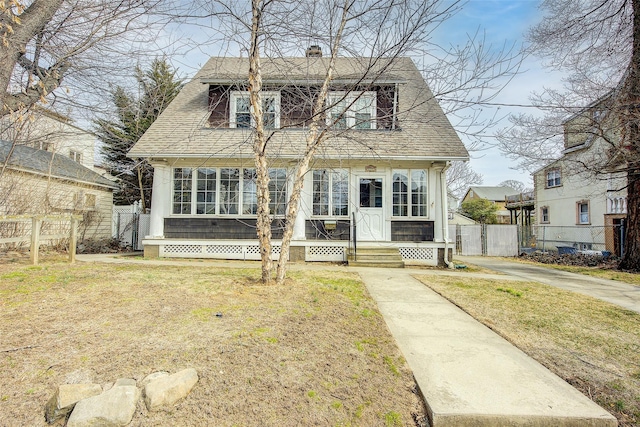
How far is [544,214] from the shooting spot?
2248 cm

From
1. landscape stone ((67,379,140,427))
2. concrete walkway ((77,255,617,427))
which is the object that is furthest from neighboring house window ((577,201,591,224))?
landscape stone ((67,379,140,427))

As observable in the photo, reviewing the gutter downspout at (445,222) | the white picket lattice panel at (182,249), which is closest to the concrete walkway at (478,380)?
the gutter downspout at (445,222)

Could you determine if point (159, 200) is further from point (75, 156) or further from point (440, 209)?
point (75, 156)

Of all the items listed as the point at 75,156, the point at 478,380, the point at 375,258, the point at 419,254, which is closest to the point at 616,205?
the point at 419,254

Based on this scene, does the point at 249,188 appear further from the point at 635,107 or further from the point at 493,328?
the point at 635,107

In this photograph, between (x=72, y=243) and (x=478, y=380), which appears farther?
(x=72, y=243)

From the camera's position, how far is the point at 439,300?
5160 millimetres

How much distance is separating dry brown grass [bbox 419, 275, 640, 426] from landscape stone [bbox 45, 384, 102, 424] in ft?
12.2

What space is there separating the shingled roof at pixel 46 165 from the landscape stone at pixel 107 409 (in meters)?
11.3

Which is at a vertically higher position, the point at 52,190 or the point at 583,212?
the point at 52,190

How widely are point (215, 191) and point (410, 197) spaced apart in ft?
21.4

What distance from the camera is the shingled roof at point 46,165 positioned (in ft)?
34.6

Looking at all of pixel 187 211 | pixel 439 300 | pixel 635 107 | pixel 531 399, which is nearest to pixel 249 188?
pixel 187 211

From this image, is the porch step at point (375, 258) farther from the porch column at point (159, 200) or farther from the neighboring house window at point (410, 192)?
the porch column at point (159, 200)
